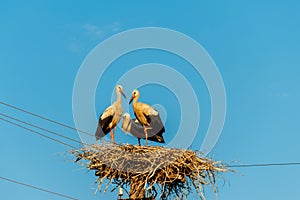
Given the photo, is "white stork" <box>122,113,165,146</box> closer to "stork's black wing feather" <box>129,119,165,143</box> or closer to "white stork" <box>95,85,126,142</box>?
"stork's black wing feather" <box>129,119,165,143</box>

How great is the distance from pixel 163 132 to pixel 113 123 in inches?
34.0

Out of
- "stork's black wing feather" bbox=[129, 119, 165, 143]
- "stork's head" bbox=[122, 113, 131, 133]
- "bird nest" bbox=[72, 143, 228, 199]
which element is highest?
"stork's head" bbox=[122, 113, 131, 133]

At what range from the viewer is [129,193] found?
27.2ft

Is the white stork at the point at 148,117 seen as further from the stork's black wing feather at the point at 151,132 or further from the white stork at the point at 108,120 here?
the white stork at the point at 108,120

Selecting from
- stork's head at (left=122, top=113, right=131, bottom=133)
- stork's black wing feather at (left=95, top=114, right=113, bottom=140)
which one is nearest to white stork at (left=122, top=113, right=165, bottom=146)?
stork's head at (left=122, top=113, right=131, bottom=133)

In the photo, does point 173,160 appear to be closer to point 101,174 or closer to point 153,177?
point 153,177

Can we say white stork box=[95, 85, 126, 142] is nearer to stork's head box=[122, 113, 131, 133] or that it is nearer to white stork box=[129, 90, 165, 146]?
stork's head box=[122, 113, 131, 133]

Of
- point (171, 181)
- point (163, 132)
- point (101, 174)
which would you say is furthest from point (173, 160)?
point (163, 132)

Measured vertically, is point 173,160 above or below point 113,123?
below

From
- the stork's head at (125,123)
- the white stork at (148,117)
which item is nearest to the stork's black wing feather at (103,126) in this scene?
the stork's head at (125,123)

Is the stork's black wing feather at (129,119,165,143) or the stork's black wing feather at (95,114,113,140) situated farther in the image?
the stork's black wing feather at (129,119,165,143)

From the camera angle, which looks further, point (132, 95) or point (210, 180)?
point (132, 95)

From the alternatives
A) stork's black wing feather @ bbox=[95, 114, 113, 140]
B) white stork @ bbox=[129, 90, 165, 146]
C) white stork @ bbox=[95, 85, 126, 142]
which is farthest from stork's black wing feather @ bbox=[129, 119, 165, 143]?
stork's black wing feather @ bbox=[95, 114, 113, 140]

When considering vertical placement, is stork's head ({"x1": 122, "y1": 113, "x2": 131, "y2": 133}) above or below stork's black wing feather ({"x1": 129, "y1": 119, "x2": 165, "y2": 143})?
above
